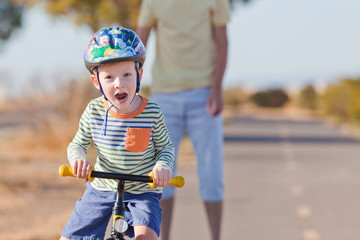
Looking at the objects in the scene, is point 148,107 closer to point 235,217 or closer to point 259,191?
point 235,217

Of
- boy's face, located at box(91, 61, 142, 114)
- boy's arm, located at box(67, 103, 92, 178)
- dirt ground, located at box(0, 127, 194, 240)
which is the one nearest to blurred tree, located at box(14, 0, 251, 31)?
dirt ground, located at box(0, 127, 194, 240)

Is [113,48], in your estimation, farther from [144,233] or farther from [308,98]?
[308,98]

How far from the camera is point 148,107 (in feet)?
8.64

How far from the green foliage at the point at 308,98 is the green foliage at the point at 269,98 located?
14.5 ft

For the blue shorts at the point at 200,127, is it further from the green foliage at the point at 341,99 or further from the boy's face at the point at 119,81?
the green foliage at the point at 341,99

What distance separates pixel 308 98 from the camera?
49375mm

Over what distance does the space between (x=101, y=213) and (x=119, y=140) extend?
0.34m

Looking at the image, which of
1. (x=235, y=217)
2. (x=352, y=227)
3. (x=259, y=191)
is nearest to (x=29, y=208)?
(x=235, y=217)

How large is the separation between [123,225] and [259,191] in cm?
695

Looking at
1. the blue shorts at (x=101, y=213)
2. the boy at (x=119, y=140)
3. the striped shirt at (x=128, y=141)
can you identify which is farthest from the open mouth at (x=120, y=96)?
the blue shorts at (x=101, y=213)

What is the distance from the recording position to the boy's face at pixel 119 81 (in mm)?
2479

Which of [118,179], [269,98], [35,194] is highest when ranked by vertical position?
[269,98]

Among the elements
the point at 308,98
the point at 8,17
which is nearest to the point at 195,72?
the point at 8,17

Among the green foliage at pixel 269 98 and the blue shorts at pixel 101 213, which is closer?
the blue shorts at pixel 101 213
